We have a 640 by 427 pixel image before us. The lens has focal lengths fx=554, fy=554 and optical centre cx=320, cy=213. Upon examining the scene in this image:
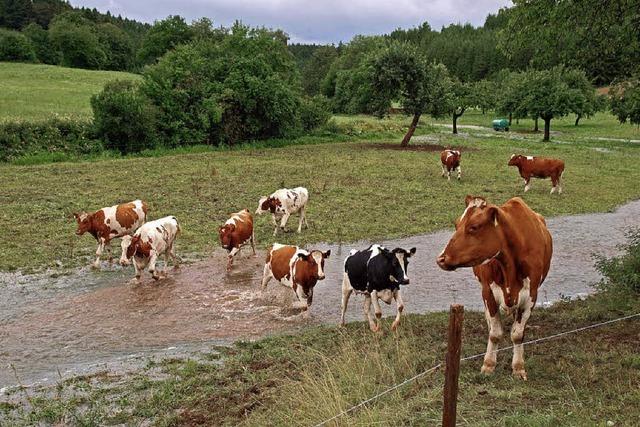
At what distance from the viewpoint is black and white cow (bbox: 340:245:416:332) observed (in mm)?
8391

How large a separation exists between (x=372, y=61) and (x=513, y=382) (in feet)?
110

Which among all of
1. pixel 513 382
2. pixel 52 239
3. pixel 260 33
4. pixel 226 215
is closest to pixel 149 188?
pixel 226 215

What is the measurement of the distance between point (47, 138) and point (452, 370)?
32.9m

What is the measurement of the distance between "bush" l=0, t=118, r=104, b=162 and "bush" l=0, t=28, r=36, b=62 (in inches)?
2237

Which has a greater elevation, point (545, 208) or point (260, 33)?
point (260, 33)

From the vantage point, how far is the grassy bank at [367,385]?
5090 mm

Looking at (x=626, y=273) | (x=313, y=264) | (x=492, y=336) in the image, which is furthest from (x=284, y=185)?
(x=492, y=336)

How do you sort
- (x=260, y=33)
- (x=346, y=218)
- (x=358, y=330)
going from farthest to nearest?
(x=260, y=33)
(x=346, y=218)
(x=358, y=330)

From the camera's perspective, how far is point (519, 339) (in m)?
6.12

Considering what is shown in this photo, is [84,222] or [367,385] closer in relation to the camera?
[367,385]

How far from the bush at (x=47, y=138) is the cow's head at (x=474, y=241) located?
1163 inches

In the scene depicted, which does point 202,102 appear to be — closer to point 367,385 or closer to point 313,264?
point 313,264

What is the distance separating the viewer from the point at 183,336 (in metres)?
9.03

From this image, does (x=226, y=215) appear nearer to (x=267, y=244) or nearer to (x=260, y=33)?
(x=267, y=244)
